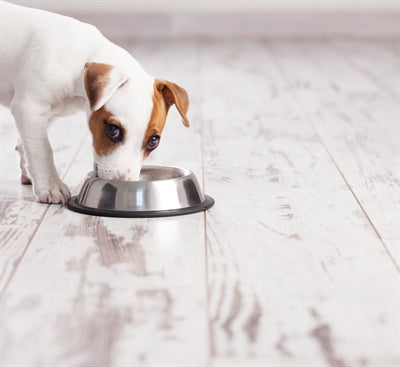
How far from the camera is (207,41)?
6.36m

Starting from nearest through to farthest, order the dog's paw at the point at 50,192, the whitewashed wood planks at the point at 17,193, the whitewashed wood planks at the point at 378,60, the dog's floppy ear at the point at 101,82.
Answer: the whitewashed wood planks at the point at 17,193
the dog's floppy ear at the point at 101,82
the dog's paw at the point at 50,192
the whitewashed wood planks at the point at 378,60

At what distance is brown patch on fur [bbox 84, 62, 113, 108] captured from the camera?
81.3 inches

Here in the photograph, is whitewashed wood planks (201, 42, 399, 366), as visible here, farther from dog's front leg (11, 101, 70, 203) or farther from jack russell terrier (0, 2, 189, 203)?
dog's front leg (11, 101, 70, 203)

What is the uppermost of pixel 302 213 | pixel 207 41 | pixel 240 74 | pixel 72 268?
pixel 72 268

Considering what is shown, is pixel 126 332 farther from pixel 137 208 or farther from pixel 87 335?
pixel 137 208

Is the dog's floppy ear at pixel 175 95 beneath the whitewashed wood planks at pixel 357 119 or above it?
above

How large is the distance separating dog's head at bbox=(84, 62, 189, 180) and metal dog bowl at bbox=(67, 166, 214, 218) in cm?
4

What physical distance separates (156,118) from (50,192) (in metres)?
0.39

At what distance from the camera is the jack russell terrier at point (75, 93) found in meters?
2.09

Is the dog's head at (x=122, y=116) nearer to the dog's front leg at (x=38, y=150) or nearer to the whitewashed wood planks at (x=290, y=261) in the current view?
the dog's front leg at (x=38, y=150)

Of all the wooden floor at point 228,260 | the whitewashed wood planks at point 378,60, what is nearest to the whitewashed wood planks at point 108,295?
the wooden floor at point 228,260

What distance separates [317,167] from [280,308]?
121cm

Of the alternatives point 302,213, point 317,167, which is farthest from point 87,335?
point 317,167

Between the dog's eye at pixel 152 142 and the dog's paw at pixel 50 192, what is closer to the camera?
the dog's eye at pixel 152 142
